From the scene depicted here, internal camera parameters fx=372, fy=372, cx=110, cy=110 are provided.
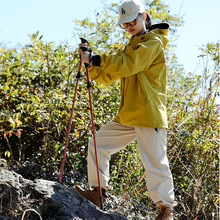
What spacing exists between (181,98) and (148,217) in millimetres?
1955

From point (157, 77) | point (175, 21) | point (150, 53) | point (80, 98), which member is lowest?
point (80, 98)

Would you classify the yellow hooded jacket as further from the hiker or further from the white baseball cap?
the white baseball cap

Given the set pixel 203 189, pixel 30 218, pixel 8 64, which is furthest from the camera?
pixel 8 64

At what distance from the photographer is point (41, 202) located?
119 inches

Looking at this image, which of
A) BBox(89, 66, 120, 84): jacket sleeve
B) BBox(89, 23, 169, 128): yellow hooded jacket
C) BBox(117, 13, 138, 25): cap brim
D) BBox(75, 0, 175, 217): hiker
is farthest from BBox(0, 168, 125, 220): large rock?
BBox(117, 13, 138, 25): cap brim

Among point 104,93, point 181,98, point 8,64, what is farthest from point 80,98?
point 181,98

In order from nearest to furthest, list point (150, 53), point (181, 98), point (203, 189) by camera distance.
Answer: point (150, 53), point (203, 189), point (181, 98)

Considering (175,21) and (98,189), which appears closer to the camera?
(98,189)

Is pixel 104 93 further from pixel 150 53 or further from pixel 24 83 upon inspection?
pixel 150 53

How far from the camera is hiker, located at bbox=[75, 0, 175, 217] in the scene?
3.23m

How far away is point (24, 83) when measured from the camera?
4.94 metres

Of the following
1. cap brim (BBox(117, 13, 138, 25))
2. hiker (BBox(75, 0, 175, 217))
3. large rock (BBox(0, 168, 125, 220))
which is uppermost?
cap brim (BBox(117, 13, 138, 25))

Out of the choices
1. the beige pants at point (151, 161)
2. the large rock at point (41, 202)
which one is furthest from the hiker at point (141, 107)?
the large rock at point (41, 202)

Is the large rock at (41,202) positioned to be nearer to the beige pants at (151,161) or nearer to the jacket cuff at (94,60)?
the beige pants at (151,161)
